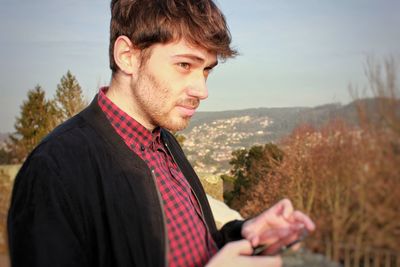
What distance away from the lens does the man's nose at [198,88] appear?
6.34 ft

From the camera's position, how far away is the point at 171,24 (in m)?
2.02

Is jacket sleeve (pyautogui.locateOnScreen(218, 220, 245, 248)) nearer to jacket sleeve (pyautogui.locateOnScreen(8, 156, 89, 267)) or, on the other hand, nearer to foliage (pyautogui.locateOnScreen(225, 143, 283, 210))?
foliage (pyautogui.locateOnScreen(225, 143, 283, 210))

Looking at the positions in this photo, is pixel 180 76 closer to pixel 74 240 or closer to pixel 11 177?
pixel 74 240

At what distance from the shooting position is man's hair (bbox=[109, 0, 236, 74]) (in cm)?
201

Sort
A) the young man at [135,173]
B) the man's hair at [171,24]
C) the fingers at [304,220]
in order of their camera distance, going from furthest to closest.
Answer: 1. the man's hair at [171,24]
2. the young man at [135,173]
3. the fingers at [304,220]

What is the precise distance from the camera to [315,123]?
143cm

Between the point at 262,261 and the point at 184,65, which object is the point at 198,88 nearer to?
the point at 184,65

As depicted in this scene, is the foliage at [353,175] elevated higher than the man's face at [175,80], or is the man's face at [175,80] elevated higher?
the man's face at [175,80]

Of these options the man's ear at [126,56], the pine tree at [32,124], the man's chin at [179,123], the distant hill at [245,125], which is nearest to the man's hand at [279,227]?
the distant hill at [245,125]

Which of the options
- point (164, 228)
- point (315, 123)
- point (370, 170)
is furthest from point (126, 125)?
point (370, 170)

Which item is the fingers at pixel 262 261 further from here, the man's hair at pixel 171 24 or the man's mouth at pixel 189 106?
the man's hair at pixel 171 24

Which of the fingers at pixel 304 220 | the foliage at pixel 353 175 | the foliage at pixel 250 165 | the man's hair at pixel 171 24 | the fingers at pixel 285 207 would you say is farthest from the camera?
the man's hair at pixel 171 24

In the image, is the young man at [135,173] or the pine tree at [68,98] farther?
the pine tree at [68,98]

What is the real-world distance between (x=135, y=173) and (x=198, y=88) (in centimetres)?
42
